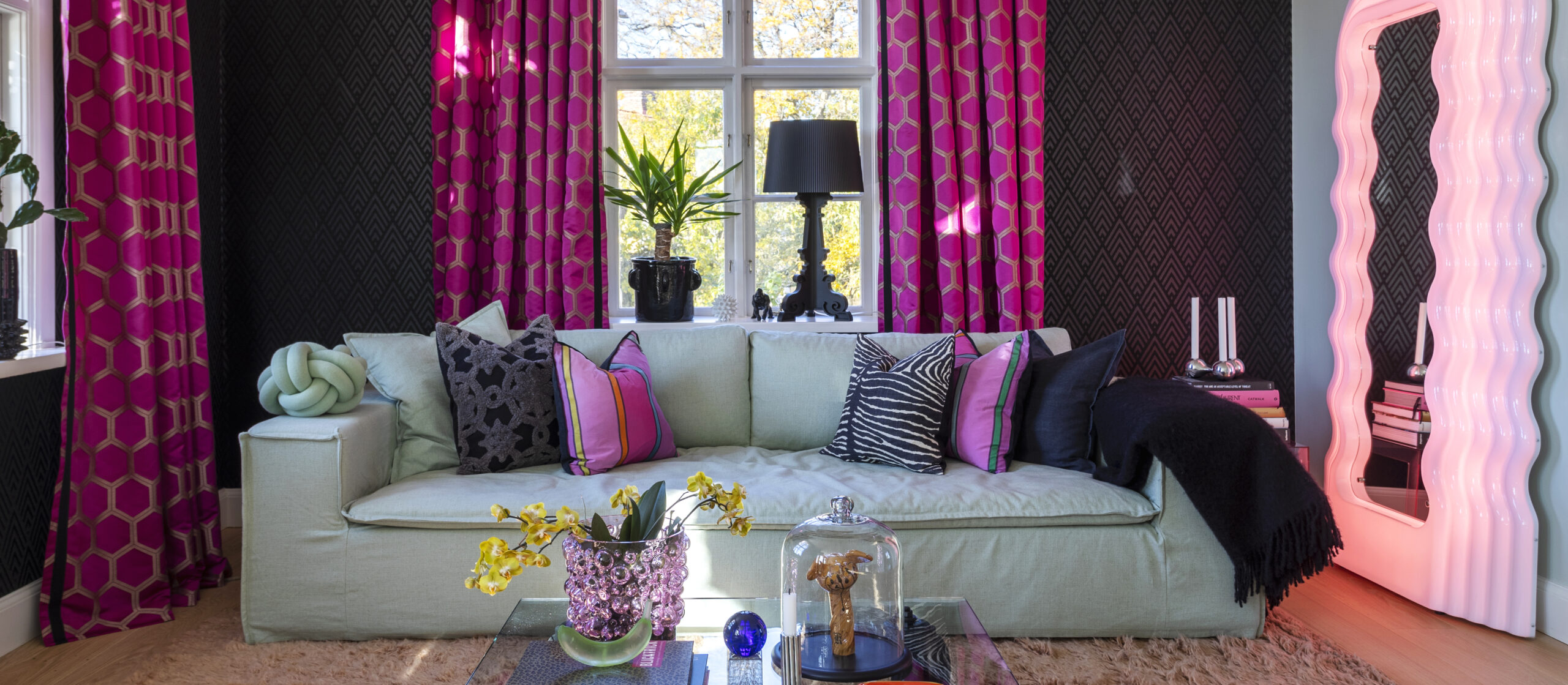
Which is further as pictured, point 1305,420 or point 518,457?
point 1305,420

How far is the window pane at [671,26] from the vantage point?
12.1ft

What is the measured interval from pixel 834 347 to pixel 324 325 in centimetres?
197

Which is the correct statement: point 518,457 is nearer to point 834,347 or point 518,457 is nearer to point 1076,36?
point 834,347

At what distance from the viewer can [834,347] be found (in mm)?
2918

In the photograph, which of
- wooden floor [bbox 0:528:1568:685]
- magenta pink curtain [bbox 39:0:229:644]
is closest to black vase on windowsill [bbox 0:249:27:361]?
magenta pink curtain [bbox 39:0:229:644]

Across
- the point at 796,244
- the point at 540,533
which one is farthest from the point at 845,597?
the point at 796,244

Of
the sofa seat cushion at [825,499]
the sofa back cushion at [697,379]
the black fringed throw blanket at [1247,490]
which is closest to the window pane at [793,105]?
the sofa back cushion at [697,379]

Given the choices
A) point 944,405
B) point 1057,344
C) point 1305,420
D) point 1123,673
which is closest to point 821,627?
point 1123,673

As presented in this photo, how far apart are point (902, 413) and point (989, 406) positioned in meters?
0.24

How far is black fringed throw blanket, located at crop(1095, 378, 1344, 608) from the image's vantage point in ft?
7.13

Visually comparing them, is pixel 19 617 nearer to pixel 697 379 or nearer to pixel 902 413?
pixel 697 379

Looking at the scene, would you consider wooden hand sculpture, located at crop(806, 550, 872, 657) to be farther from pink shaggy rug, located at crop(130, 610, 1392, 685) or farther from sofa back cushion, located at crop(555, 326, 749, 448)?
sofa back cushion, located at crop(555, 326, 749, 448)

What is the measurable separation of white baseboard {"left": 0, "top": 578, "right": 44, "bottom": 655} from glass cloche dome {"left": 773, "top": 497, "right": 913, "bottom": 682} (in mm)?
2012

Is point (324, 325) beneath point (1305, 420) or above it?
above
